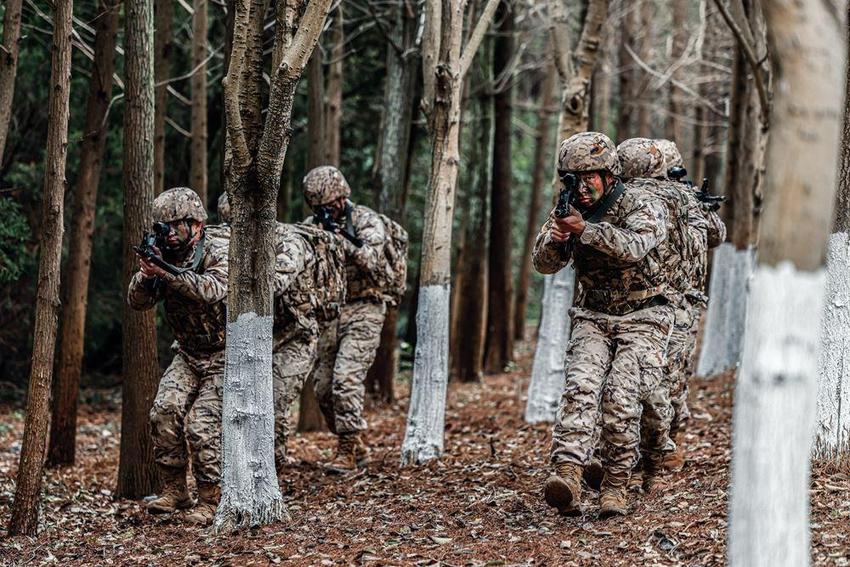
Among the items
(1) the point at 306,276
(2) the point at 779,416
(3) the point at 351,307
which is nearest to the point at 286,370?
(1) the point at 306,276

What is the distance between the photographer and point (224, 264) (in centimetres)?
779

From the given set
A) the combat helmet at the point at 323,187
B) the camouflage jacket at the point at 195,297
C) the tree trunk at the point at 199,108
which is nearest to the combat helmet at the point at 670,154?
the combat helmet at the point at 323,187

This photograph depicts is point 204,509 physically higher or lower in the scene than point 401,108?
lower

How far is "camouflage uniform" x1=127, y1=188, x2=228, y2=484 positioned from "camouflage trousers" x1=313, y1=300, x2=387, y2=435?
6.34 feet

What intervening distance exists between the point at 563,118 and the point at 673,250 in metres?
4.65

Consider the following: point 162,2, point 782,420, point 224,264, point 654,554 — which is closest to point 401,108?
point 162,2

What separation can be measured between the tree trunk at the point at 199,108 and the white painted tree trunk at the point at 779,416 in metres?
8.73

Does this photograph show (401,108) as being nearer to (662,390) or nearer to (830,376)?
(662,390)

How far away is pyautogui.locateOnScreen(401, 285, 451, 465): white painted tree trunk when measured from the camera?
981 centimetres

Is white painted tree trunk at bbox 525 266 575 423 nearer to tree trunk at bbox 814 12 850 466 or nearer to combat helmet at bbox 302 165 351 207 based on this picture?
combat helmet at bbox 302 165 351 207

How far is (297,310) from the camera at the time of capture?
8.62 metres

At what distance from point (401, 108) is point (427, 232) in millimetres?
3785

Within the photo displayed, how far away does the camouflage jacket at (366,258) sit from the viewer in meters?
9.76

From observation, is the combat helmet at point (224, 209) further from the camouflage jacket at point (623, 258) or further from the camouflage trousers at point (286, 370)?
the camouflage jacket at point (623, 258)
